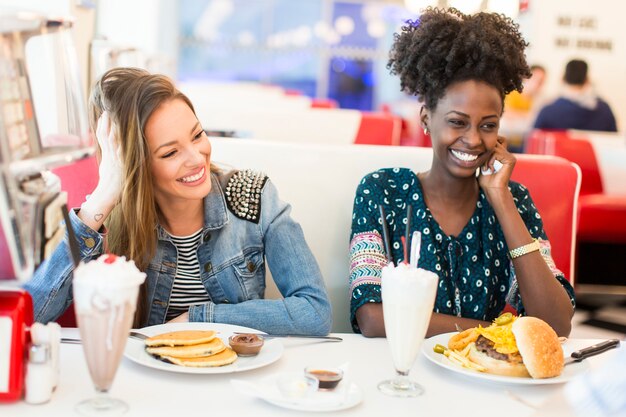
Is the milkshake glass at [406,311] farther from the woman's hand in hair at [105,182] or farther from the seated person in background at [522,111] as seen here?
the seated person in background at [522,111]

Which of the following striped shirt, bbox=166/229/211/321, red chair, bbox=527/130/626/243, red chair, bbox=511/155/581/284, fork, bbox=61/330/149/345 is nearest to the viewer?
fork, bbox=61/330/149/345

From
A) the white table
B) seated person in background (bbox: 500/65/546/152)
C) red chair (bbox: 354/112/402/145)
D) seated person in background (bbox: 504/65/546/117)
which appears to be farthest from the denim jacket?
seated person in background (bbox: 504/65/546/117)

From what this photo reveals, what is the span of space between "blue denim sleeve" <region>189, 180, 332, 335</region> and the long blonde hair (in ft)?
0.70

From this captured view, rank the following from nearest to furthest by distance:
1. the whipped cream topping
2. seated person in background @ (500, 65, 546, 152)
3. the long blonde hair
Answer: the whipped cream topping → the long blonde hair → seated person in background @ (500, 65, 546, 152)

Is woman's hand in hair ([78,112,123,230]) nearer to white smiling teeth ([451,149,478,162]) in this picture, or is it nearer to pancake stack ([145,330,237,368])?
pancake stack ([145,330,237,368])

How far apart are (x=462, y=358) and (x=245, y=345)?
0.38m

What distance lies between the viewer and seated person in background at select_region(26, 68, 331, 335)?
1.74 meters

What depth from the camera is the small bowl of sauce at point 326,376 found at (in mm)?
1259

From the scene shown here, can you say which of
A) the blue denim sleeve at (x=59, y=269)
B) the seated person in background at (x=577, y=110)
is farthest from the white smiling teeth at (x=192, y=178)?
the seated person in background at (x=577, y=110)

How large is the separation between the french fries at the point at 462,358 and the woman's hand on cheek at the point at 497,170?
684 mm

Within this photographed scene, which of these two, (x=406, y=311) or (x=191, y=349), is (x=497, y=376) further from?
(x=191, y=349)

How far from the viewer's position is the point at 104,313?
1.12m

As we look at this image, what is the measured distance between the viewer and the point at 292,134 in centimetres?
441

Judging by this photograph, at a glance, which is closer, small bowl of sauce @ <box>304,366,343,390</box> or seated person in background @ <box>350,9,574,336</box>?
small bowl of sauce @ <box>304,366,343,390</box>
